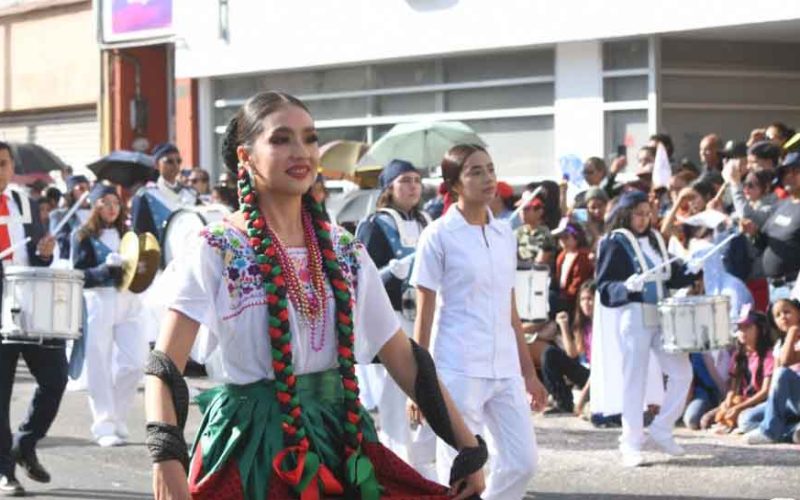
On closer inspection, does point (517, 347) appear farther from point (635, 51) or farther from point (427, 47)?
point (427, 47)

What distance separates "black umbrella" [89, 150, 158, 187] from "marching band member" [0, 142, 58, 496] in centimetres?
605

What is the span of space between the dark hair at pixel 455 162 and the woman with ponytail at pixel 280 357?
150 inches

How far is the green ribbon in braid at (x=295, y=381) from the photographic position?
496 cm

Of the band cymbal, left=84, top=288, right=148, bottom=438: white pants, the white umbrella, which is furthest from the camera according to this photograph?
the white umbrella

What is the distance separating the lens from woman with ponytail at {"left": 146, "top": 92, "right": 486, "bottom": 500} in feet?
16.4

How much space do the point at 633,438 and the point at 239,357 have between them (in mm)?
6863


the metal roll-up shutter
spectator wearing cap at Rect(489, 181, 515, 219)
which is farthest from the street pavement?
the metal roll-up shutter

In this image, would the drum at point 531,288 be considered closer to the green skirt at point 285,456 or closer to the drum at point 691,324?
the drum at point 691,324

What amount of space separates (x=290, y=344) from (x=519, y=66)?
705 inches

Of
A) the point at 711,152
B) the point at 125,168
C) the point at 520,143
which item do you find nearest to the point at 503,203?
the point at 711,152

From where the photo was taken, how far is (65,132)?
31297 mm

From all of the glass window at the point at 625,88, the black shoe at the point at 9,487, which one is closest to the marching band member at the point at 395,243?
the black shoe at the point at 9,487

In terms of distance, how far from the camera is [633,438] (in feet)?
38.1

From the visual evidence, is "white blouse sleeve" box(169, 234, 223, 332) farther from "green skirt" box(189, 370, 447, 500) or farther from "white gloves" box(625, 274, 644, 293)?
"white gloves" box(625, 274, 644, 293)
